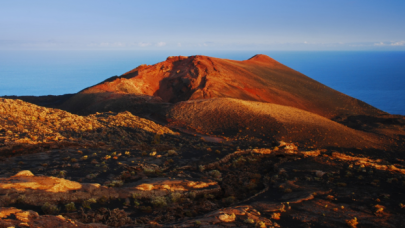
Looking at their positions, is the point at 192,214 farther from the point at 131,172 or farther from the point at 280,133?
the point at 280,133

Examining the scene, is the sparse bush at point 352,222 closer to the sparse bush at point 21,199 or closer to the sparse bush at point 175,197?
the sparse bush at point 175,197

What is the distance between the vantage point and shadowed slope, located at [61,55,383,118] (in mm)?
34219

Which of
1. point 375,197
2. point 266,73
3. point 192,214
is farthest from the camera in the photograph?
point 266,73

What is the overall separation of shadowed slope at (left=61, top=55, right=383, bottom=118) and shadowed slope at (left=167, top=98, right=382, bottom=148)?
657 centimetres

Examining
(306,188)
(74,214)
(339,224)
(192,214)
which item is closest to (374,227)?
(339,224)

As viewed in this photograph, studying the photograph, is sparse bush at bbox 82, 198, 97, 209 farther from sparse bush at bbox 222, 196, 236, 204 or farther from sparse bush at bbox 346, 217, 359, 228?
sparse bush at bbox 346, 217, 359, 228

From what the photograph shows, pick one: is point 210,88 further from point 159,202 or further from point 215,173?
point 159,202

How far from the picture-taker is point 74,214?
6.25 metres

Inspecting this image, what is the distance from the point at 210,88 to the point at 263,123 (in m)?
12.2

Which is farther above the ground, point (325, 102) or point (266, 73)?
point (266, 73)

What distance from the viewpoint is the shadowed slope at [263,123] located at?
22.5m

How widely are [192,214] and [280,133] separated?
17.0 metres

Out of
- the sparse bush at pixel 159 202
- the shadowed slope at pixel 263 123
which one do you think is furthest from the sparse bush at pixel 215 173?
the shadowed slope at pixel 263 123

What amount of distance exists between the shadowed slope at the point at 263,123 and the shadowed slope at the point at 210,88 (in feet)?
21.6
